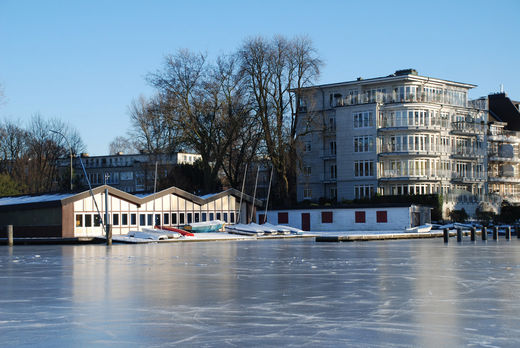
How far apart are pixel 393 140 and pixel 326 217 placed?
15.5 meters

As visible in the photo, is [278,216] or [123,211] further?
[278,216]

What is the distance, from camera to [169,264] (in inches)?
1099

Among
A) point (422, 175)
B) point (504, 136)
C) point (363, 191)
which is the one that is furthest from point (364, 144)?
point (504, 136)

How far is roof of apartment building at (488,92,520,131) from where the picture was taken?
99.9 metres

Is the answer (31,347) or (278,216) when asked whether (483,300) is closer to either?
(31,347)

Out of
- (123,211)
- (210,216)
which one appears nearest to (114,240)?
A: (123,211)

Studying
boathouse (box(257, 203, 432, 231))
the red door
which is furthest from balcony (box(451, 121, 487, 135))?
the red door

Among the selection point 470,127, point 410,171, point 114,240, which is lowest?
point 114,240

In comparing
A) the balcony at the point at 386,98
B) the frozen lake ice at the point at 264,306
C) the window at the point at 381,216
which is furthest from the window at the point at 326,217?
the frozen lake ice at the point at 264,306

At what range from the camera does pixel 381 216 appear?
69875 millimetres

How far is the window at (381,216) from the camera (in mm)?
69625

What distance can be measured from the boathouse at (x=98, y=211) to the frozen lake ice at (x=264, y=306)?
1217 inches

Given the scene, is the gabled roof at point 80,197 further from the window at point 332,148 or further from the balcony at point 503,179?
the balcony at point 503,179

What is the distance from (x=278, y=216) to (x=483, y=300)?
58840 mm
